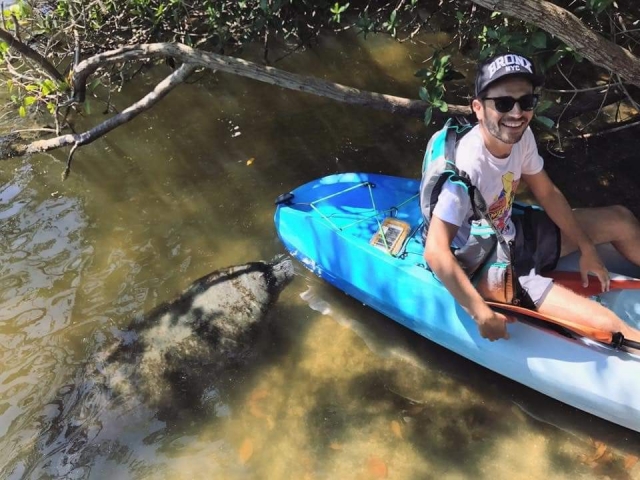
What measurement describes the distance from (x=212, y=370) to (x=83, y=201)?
207 centimetres

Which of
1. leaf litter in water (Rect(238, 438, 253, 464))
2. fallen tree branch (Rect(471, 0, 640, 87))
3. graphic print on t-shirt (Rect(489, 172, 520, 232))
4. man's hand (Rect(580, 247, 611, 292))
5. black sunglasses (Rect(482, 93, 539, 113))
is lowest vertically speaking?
leaf litter in water (Rect(238, 438, 253, 464))

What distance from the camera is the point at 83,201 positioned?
4.70 m

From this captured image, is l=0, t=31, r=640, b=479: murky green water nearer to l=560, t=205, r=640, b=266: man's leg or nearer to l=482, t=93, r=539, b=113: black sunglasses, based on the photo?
l=560, t=205, r=640, b=266: man's leg

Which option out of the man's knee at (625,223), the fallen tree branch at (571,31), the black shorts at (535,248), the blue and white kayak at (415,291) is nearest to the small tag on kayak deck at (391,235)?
the blue and white kayak at (415,291)

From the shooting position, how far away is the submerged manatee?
10.5 ft

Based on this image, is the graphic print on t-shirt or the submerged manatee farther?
the submerged manatee

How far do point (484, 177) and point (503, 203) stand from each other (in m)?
0.25

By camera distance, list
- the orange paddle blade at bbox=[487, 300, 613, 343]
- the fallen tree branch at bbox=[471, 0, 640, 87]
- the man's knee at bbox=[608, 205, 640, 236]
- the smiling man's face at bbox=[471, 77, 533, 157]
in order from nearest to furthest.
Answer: the smiling man's face at bbox=[471, 77, 533, 157] → the fallen tree branch at bbox=[471, 0, 640, 87] → the orange paddle blade at bbox=[487, 300, 613, 343] → the man's knee at bbox=[608, 205, 640, 236]

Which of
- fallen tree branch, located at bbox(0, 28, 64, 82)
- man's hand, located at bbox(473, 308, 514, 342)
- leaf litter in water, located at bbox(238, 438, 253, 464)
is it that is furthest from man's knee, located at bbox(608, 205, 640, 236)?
fallen tree branch, located at bbox(0, 28, 64, 82)

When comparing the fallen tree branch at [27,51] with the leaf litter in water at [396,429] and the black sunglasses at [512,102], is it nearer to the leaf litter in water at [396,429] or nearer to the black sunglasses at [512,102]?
the black sunglasses at [512,102]

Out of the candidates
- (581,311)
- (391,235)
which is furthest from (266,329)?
(581,311)

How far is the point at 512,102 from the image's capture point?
2.38 meters

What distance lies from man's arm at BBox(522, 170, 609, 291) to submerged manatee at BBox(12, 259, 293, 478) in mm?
1792

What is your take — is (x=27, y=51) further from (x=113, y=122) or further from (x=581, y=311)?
(x=581, y=311)
